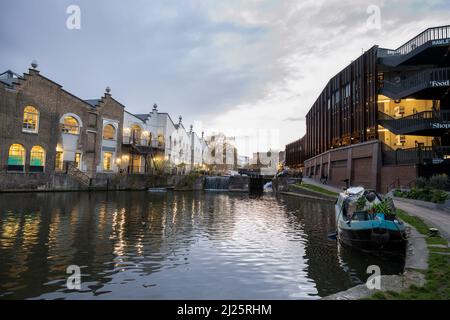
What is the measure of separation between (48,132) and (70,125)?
4.42 meters

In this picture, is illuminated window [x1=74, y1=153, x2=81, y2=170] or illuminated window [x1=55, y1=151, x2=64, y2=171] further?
illuminated window [x1=74, y1=153, x2=81, y2=170]

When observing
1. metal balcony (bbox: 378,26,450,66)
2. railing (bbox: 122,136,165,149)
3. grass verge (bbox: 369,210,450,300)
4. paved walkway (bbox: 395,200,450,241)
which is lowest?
grass verge (bbox: 369,210,450,300)

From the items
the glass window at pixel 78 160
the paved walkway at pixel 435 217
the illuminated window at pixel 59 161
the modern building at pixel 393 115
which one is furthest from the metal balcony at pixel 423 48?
the illuminated window at pixel 59 161

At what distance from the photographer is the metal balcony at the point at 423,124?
113 feet

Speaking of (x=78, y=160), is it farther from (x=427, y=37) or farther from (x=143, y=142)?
(x=427, y=37)

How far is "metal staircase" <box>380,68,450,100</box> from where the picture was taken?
34531 millimetres

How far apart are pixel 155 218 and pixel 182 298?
47.9 feet

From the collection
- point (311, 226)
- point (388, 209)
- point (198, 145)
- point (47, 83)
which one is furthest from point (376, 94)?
Result: point (198, 145)

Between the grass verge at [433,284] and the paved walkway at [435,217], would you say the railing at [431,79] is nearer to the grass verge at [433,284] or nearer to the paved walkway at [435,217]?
the paved walkway at [435,217]

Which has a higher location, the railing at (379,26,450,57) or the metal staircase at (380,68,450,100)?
the railing at (379,26,450,57)

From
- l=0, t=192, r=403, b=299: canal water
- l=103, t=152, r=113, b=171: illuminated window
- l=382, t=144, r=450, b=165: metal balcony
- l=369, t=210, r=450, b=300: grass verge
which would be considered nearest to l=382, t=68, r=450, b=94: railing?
l=382, t=144, r=450, b=165: metal balcony

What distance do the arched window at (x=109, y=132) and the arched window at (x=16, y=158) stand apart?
48.1 feet

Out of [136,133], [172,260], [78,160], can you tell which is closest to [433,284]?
[172,260]

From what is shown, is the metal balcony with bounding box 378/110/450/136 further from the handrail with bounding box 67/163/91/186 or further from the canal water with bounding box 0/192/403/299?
the handrail with bounding box 67/163/91/186
